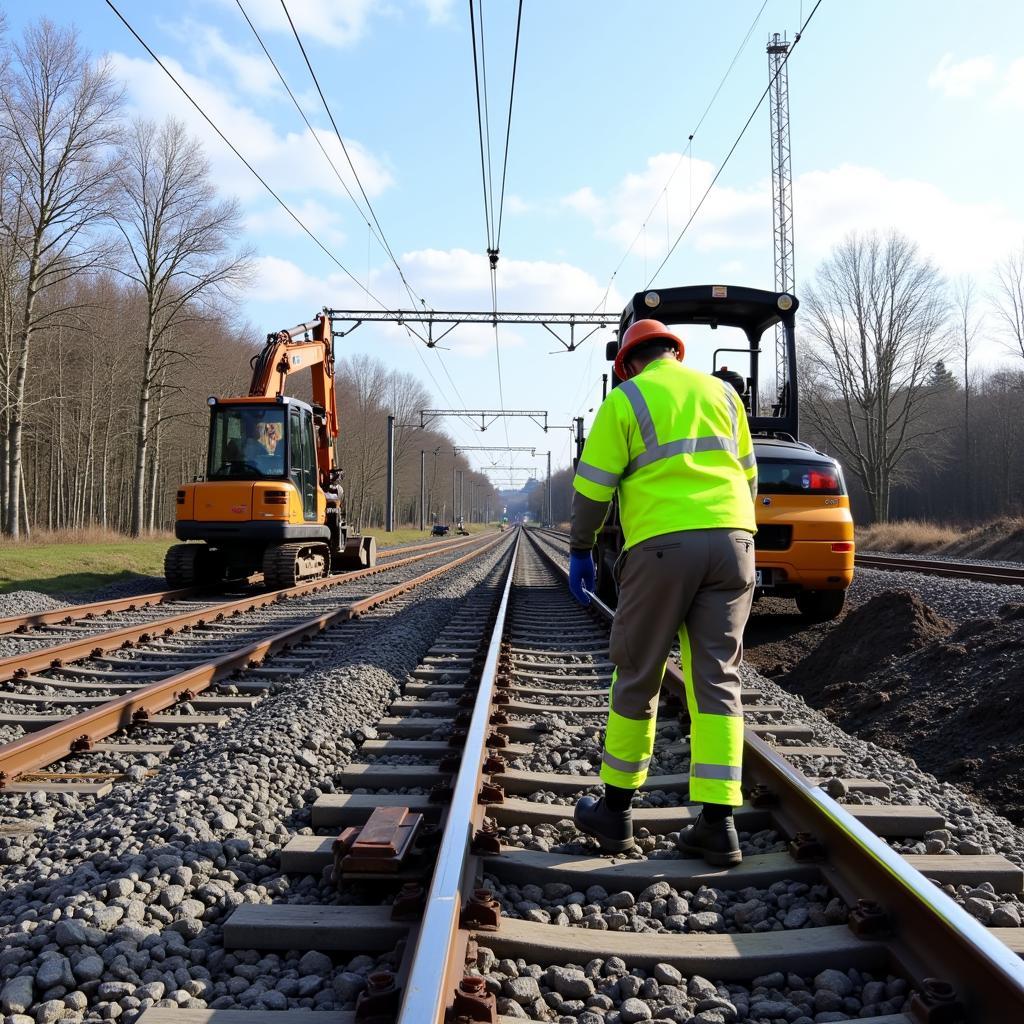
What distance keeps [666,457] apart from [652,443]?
0.07 meters

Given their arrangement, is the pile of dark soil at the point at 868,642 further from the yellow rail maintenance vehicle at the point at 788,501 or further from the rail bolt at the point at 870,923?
the rail bolt at the point at 870,923

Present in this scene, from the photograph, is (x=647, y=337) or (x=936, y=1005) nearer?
(x=936, y=1005)

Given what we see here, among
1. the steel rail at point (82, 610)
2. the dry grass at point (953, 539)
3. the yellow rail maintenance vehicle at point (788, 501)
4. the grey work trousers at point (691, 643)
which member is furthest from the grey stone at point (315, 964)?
the dry grass at point (953, 539)

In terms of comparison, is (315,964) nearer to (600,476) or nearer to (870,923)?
(870,923)

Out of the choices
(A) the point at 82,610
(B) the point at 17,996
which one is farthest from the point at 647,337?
(A) the point at 82,610

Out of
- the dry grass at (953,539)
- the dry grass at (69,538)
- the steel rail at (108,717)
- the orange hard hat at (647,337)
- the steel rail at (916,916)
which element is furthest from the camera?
the dry grass at (953,539)

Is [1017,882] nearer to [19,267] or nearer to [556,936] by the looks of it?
[556,936]

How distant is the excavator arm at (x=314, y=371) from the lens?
44.3ft

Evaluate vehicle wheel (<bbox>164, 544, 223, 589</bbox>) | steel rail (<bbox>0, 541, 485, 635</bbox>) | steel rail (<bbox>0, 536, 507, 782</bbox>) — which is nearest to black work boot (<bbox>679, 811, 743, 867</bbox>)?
steel rail (<bbox>0, 536, 507, 782</bbox>)

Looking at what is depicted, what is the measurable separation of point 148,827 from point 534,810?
148cm

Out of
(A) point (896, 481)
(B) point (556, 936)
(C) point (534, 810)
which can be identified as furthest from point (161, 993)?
(A) point (896, 481)

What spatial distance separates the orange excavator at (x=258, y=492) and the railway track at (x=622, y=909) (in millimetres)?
9104

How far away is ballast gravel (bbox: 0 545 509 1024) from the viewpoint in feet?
6.95

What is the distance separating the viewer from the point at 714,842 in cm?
291
